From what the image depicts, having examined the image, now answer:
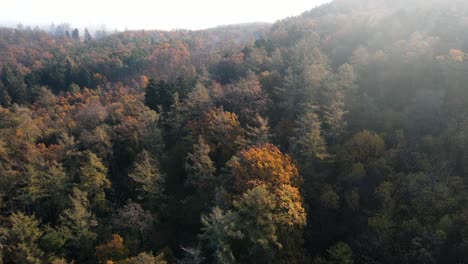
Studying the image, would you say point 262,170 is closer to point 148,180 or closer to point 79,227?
point 148,180

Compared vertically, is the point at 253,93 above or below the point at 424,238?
above

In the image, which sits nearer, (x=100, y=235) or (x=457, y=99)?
(x=100, y=235)

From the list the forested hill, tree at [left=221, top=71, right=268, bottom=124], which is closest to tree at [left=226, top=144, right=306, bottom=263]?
the forested hill

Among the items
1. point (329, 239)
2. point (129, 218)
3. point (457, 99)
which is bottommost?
point (329, 239)

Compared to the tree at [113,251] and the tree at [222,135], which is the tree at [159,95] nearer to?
the tree at [222,135]

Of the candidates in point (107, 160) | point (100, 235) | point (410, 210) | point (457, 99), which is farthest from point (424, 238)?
point (107, 160)

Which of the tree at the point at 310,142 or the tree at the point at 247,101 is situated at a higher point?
the tree at the point at 247,101

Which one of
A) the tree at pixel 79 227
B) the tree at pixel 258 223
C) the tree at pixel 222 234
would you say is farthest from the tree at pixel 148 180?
the tree at pixel 258 223

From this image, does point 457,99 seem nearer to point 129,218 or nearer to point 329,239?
point 329,239

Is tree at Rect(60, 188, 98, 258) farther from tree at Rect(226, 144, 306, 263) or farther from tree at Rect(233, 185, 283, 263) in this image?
tree at Rect(233, 185, 283, 263)
